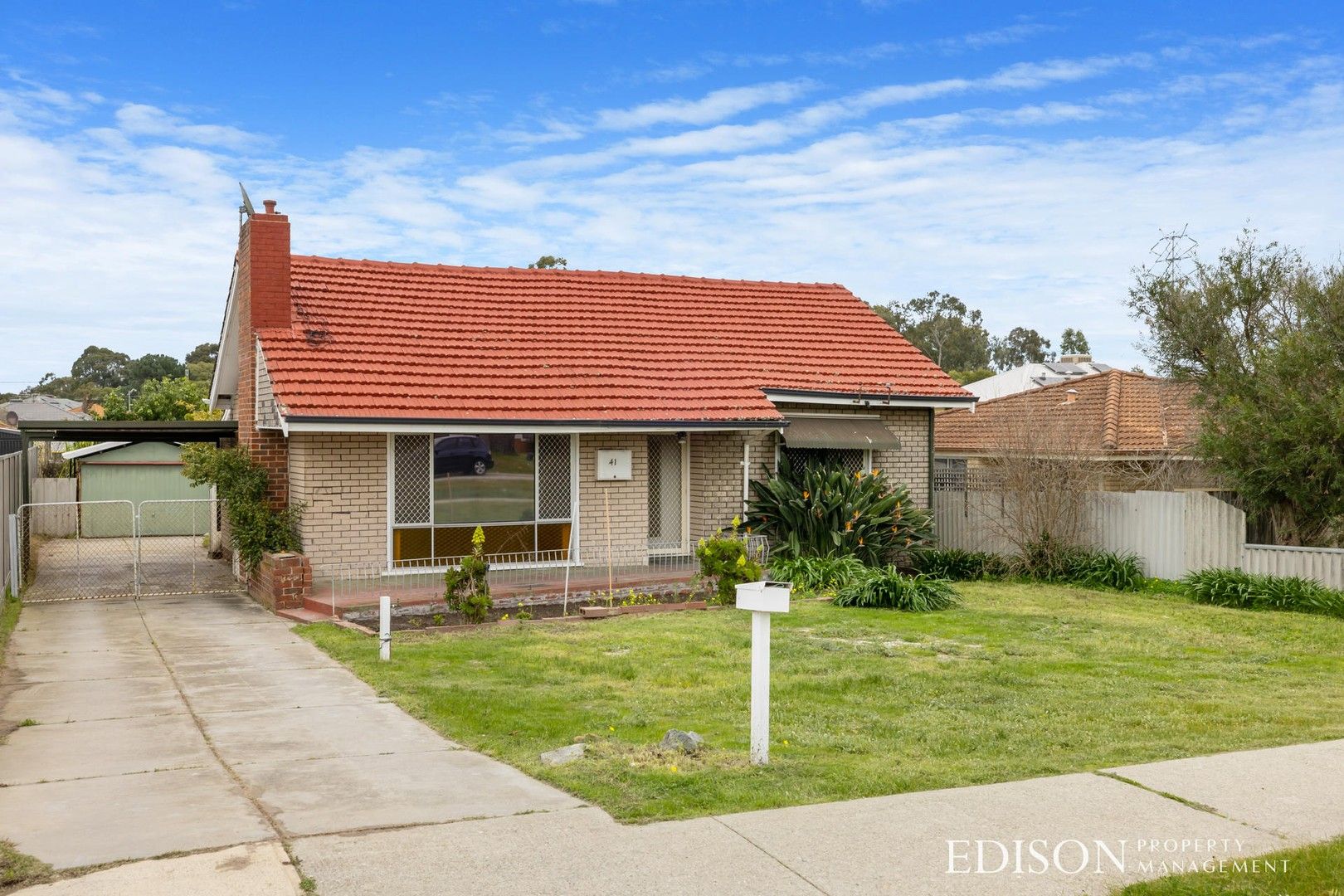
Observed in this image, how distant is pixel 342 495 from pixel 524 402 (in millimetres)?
2788

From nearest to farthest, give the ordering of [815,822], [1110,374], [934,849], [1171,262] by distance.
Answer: [934,849], [815,822], [1171,262], [1110,374]

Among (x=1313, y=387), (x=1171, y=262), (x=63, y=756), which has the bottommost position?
(x=63, y=756)

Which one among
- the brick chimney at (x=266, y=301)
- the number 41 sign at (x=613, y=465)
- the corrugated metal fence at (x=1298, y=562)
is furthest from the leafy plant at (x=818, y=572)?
the brick chimney at (x=266, y=301)

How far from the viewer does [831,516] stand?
17.7m

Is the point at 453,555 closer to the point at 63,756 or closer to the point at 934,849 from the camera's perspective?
the point at 63,756

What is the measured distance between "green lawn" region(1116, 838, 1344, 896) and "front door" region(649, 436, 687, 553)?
13.5 m

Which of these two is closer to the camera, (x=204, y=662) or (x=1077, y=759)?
(x=1077, y=759)

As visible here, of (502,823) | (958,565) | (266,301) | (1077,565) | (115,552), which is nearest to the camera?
(502,823)

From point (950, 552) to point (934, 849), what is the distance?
14441 mm

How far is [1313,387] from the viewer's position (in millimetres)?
15633

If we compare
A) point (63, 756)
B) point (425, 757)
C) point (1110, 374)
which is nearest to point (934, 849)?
point (425, 757)

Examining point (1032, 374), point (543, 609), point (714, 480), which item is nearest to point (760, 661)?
point (543, 609)

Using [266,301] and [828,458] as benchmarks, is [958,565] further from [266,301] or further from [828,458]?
[266,301]

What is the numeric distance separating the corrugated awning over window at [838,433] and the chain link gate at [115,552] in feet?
29.1
